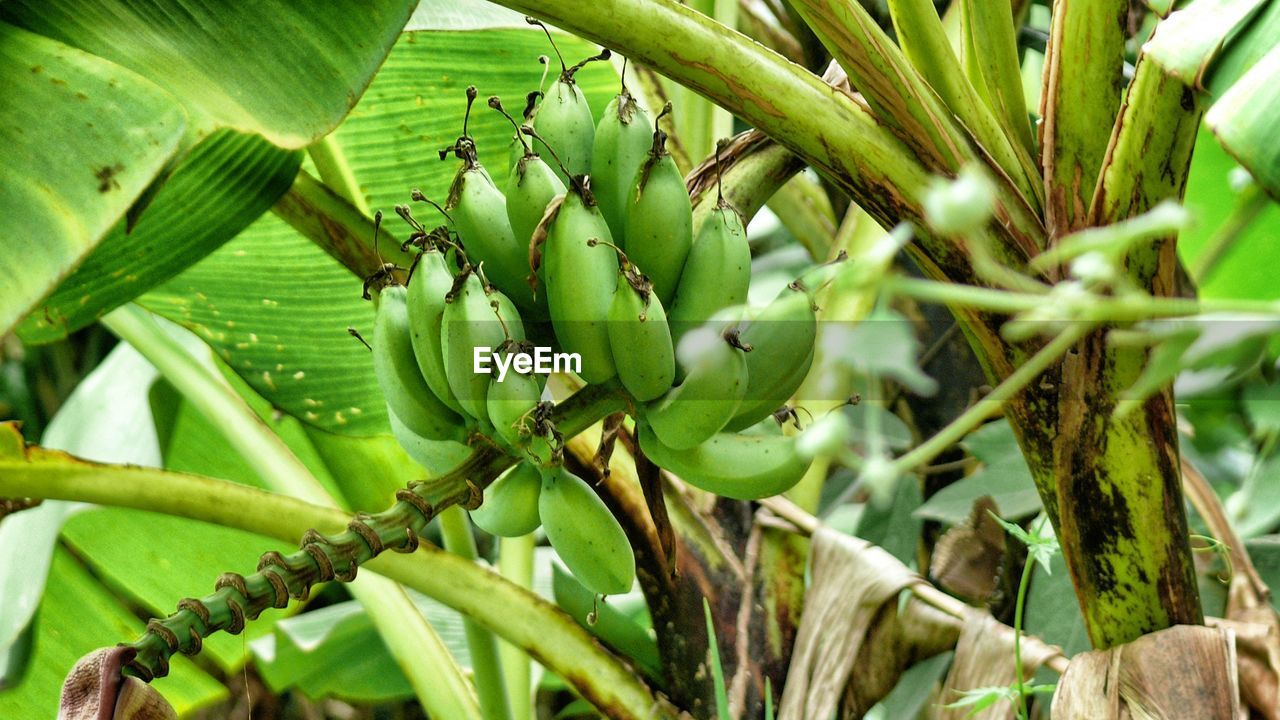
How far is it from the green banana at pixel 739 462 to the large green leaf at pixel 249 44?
0.70 feet

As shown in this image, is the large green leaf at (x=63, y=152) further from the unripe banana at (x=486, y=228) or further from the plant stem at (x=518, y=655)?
the plant stem at (x=518, y=655)

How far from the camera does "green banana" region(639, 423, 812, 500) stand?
46 centimetres

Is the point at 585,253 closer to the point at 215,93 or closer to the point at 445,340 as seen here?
the point at 445,340

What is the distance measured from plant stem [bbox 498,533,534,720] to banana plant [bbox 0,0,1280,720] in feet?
0.28

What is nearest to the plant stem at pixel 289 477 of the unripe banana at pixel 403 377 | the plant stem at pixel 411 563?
the plant stem at pixel 411 563

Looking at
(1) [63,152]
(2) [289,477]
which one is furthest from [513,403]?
(2) [289,477]

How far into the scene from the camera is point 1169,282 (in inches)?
20.4

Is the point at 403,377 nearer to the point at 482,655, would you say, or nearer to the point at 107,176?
the point at 107,176

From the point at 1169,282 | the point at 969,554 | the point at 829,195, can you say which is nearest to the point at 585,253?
the point at 1169,282

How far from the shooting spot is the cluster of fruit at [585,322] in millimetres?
435

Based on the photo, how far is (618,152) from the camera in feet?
1.58

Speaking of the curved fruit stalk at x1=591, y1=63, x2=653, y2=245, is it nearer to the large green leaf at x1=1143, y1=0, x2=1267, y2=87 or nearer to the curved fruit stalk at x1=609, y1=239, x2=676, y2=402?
the curved fruit stalk at x1=609, y1=239, x2=676, y2=402

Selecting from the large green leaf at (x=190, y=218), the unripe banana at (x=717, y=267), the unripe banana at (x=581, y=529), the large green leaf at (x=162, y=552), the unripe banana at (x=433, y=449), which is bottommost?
the unripe banana at (x=581, y=529)

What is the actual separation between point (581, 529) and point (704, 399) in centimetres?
9
